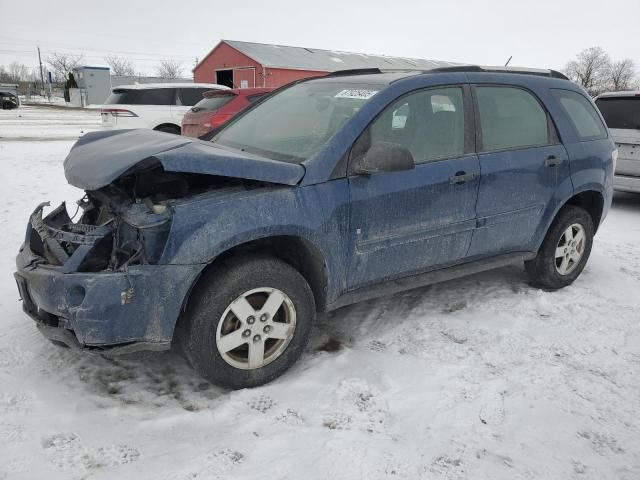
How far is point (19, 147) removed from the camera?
1153 cm

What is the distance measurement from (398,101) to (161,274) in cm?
185

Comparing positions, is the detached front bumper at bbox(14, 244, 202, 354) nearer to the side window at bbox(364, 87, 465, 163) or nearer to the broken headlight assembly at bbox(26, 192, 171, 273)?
the broken headlight assembly at bbox(26, 192, 171, 273)

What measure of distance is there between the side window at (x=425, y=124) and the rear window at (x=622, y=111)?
5259 millimetres

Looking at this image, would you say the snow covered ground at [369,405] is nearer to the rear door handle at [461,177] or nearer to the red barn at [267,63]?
the rear door handle at [461,177]

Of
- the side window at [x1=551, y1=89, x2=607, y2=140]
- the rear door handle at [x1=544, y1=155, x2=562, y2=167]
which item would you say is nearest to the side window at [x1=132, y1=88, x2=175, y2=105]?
the side window at [x1=551, y1=89, x2=607, y2=140]


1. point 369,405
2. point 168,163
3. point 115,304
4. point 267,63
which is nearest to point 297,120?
point 168,163

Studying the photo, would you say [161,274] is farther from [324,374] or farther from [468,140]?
→ [468,140]

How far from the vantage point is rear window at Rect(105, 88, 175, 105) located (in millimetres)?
11914

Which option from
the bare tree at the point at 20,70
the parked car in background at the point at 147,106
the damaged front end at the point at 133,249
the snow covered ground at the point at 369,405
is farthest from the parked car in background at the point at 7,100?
the bare tree at the point at 20,70

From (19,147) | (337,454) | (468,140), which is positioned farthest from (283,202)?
(19,147)

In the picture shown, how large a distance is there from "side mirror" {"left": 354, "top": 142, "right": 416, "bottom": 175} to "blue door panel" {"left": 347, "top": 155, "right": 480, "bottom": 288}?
0.30 feet

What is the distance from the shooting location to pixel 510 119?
12.8 ft

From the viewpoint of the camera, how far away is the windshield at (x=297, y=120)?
3.21 metres

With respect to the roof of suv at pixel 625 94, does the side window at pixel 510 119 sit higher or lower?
lower
